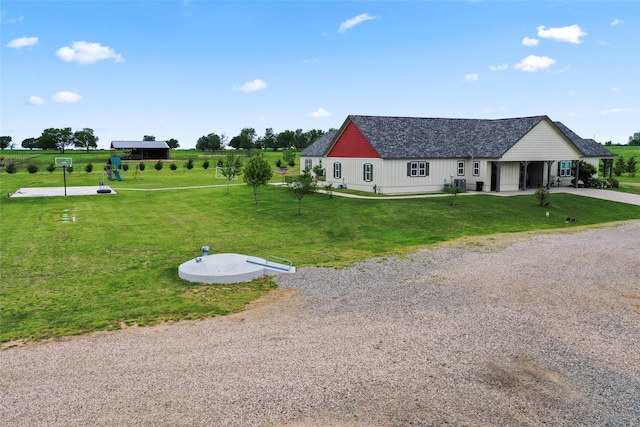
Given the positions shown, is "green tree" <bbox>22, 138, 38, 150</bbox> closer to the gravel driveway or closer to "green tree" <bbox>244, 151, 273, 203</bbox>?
"green tree" <bbox>244, 151, 273, 203</bbox>

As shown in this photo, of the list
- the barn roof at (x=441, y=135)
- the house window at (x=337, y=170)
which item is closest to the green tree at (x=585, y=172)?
the barn roof at (x=441, y=135)

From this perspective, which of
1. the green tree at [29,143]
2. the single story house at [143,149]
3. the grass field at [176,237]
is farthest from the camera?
the green tree at [29,143]

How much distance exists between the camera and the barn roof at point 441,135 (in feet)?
132

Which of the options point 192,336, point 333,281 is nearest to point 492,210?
point 333,281

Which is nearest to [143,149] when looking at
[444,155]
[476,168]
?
[444,155]

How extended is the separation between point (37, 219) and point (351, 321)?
2360 cm

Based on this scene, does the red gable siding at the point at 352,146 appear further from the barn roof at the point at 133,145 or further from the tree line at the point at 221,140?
the tree line at the point at 221,140

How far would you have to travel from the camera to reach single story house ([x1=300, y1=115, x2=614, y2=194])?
39688 millimetres

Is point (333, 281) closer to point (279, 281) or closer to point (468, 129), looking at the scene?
point (279, 281)

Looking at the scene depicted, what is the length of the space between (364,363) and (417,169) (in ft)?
103

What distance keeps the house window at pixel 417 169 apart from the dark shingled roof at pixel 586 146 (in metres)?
17.2

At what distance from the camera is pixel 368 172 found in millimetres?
40406

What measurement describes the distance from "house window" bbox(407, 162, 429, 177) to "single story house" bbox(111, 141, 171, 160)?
72.9m

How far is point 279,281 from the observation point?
17.0 metres
